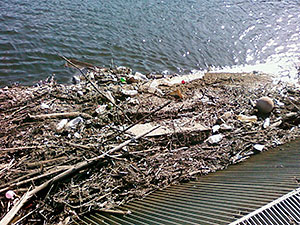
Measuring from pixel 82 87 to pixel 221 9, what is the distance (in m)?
8.95

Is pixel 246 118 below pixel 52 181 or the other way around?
the other way around

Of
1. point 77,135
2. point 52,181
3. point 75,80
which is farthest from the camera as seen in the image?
point 75,80

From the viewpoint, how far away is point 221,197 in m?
2.77

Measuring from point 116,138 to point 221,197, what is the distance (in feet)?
5.79

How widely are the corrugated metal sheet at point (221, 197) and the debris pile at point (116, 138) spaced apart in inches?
8.9

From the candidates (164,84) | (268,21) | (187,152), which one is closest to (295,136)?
(187,152)

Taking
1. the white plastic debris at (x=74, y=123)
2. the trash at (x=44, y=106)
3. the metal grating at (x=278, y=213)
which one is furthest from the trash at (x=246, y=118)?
the trash at (x=44, y=106)

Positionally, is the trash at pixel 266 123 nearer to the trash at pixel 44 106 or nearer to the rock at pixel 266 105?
the rock at pixel 266 105

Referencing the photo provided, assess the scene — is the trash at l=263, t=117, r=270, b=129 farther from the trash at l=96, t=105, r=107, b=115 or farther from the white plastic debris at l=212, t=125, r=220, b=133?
the trash at l=96, t=105, r=107, b=115

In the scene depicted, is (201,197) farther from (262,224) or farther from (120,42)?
(120,42)

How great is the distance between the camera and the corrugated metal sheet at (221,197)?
7.92 ft

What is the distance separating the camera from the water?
Result: 729 cm

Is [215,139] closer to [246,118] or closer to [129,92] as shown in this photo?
[246,118]

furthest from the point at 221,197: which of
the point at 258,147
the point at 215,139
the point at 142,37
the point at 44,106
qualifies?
the point at 142,37
